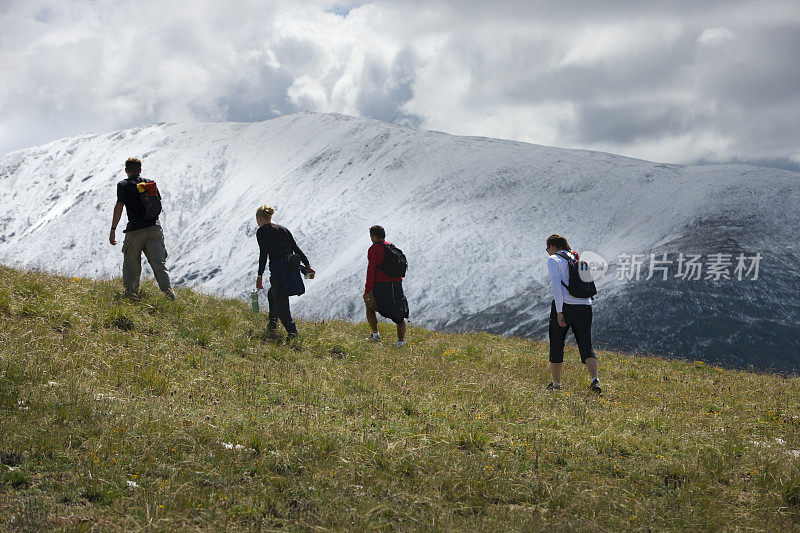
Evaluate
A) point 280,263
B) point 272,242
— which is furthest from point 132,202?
point 280,263

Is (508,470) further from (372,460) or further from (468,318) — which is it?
(468,318)

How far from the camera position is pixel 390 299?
423 inches

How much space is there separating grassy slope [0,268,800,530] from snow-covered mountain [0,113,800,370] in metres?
7.19

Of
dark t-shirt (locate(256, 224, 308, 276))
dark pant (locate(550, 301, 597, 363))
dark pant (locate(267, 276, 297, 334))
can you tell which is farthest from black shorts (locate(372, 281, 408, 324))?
dark pant (locate(550, 301, 597, 363))

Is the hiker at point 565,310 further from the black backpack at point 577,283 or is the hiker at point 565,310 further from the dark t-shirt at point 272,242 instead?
the dark t-shirt at point 272,242

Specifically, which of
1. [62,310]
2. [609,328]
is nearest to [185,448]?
[62,310]

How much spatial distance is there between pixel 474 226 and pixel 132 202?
114 feet

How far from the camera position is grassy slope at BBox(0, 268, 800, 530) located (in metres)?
3.92

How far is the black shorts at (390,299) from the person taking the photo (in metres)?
10.7

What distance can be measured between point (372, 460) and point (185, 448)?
1.74m

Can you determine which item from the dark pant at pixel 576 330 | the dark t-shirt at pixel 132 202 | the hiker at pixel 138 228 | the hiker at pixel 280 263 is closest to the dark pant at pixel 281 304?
the hiker at pixel 280 263

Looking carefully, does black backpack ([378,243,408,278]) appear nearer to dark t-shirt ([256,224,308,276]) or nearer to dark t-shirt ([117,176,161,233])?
dark t-shirt ([256,224,308,276])

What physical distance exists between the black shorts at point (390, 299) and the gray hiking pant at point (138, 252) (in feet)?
13.7

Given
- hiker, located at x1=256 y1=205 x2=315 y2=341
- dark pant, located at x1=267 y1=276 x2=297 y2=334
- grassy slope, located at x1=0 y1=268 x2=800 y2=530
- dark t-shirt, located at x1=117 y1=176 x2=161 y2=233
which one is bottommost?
grassy slope, located at x1=0 y1=268 x2=800 y2=530
